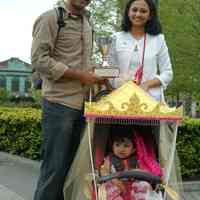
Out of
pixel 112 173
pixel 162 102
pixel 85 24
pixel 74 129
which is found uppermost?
pixel 85 24

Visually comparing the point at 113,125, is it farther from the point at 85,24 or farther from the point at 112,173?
the point at 85,24

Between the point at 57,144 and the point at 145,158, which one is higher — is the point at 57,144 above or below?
above

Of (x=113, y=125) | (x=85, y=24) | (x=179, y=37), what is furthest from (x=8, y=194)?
(x=179, y=37)

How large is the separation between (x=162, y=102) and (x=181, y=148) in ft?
12.4

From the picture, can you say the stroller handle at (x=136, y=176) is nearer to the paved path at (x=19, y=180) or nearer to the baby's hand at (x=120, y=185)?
the baby's hand at (x=120, y=185)

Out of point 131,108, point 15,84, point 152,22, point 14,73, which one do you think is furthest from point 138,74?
point 14,73

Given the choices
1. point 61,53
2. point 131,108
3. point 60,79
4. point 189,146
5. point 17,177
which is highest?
point 61,53

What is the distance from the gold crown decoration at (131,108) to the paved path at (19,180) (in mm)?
2153

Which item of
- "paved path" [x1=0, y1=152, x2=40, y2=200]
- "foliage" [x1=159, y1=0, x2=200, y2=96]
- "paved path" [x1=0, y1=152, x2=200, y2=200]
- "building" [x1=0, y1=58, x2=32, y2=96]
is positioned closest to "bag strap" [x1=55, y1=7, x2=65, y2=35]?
"paved path" [x1=0, y1=152, x2=200, y2=200]

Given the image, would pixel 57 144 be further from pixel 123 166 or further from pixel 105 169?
pixel 123 166

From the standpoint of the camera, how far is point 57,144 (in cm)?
356

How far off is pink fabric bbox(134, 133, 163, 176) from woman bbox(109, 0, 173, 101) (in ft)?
1.17

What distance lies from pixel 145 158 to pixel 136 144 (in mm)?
129

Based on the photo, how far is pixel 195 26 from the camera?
10898 mm
